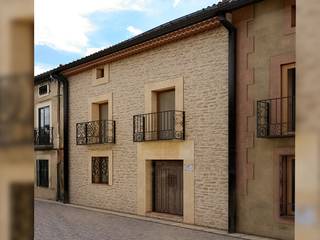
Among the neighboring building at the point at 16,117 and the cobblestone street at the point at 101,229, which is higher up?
the neighboring building at the point at 16,117

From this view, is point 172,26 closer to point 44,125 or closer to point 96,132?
point 96,132

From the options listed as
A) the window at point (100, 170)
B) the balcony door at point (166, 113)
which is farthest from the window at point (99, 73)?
the balcony door at point (166, 113)

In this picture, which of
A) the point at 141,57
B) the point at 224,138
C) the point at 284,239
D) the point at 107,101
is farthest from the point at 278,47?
the point at 107,101

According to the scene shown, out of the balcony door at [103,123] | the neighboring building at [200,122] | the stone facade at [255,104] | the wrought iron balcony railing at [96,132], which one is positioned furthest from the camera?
the balcony door at [103,123]

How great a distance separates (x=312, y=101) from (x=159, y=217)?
38.6 ft

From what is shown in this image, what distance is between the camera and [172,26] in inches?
463

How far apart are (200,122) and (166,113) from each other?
1.65 meters

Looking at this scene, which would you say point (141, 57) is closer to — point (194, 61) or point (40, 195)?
point (194, 61)

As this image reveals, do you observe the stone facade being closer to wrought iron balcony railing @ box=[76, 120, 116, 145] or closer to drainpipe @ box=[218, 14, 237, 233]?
drainpipe @ box=[218, 14, 237, 233]

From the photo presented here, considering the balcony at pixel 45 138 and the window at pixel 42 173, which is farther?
the window at pixel 42 173

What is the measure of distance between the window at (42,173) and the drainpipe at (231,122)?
10.9 meters

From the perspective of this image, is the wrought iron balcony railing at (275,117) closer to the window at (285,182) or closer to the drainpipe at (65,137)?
the window at (285,182)

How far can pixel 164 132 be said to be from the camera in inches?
496

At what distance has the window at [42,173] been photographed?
1872 centimetres
